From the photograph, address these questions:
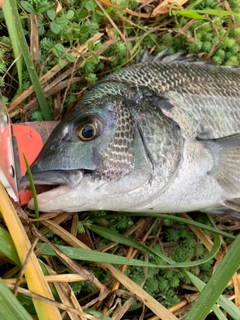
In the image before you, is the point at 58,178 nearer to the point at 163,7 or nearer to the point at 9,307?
the point at 9,307

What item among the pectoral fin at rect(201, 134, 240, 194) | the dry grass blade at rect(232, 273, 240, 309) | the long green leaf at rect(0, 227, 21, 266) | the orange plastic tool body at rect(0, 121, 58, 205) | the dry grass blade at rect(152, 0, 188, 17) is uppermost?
the dry grass blade at rect(152, 0, 188, 17)

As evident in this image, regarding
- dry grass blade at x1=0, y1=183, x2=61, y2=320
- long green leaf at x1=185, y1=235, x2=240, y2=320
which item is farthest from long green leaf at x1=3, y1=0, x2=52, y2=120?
long green leaf at x1=185, y1=235, x2=240, y2=320

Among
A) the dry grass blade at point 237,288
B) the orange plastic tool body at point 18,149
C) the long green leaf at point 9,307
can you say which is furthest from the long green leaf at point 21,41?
the dry grass blade at point 237,288

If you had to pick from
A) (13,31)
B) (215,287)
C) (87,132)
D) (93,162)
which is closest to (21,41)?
(13,31)

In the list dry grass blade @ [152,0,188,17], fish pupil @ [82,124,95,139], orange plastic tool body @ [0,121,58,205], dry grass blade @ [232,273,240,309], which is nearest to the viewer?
fish pupil @ [82,124,95,139]

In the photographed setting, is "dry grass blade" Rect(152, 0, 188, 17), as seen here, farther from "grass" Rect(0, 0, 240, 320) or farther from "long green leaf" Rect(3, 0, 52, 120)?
"long green leaf" Rect(3, 0, 52, 120)

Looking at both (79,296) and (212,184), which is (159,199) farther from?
(79,296)

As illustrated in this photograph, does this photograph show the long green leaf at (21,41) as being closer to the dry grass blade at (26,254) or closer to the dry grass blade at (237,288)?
the dry grass blade at (26,254)
